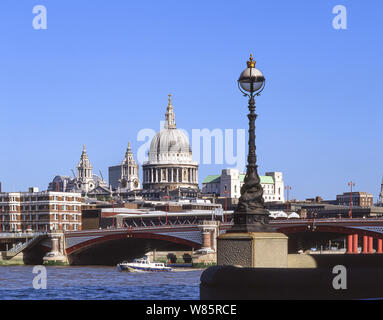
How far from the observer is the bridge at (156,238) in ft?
375

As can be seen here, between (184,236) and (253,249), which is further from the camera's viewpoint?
(184,236)

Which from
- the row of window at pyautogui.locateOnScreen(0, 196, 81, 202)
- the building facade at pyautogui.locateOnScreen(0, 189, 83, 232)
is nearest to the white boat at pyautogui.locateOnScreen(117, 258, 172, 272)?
the building facade at pyautogui.locateOnScreen(0, 189, 83, 232)

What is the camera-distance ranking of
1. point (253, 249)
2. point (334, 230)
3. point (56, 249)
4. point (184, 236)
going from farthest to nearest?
point (56, 249)
point (184, 236)
point (334, 230)
point (253, 249)

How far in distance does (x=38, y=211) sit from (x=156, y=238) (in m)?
42.8

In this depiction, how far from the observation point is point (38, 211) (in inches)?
6427

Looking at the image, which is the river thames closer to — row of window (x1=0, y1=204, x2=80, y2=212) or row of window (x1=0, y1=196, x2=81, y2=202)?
row of window (x1=0, y1=204, x2=80, y2=212)

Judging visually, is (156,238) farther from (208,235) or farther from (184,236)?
(208,235)

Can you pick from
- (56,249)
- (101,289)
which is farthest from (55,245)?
(101,289)

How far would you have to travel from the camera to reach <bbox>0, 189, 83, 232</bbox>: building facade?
16175 centimetres

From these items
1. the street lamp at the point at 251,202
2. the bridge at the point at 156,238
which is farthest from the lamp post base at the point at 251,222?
the bridge at the point at 156,238

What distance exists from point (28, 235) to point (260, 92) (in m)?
116

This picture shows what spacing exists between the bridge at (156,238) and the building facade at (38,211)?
1690 cm

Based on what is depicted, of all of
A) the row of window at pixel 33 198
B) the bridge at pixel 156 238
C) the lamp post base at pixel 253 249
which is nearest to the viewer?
the lamp post base at pixel 253 249

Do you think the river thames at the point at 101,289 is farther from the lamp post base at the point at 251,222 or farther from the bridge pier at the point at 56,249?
the bridge pier at the point at 56,249
